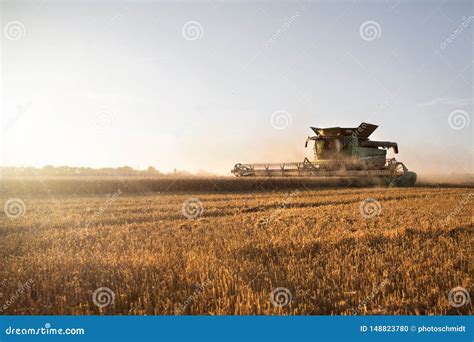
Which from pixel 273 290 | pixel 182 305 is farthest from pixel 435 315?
pixel 182 305

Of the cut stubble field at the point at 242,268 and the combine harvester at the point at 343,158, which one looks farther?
the combine harvester at the point at 343,158

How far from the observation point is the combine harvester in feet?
85.5

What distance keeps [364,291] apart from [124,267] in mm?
3384

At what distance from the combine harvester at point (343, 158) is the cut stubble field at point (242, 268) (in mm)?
17178

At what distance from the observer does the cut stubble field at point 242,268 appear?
3.96 meters

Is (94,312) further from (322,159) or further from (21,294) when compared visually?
(322,159)

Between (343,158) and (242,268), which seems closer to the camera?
(242,268)

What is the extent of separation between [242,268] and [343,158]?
79.5ft

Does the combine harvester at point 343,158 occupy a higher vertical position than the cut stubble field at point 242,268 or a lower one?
higher

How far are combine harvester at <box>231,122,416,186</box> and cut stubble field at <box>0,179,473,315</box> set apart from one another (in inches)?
676

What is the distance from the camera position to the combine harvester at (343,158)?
2606 cm

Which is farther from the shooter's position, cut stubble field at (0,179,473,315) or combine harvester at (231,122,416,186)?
combine harvester at (231,122,416,186)

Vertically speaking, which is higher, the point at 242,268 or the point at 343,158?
the point at 343,158

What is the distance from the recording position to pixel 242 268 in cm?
493
